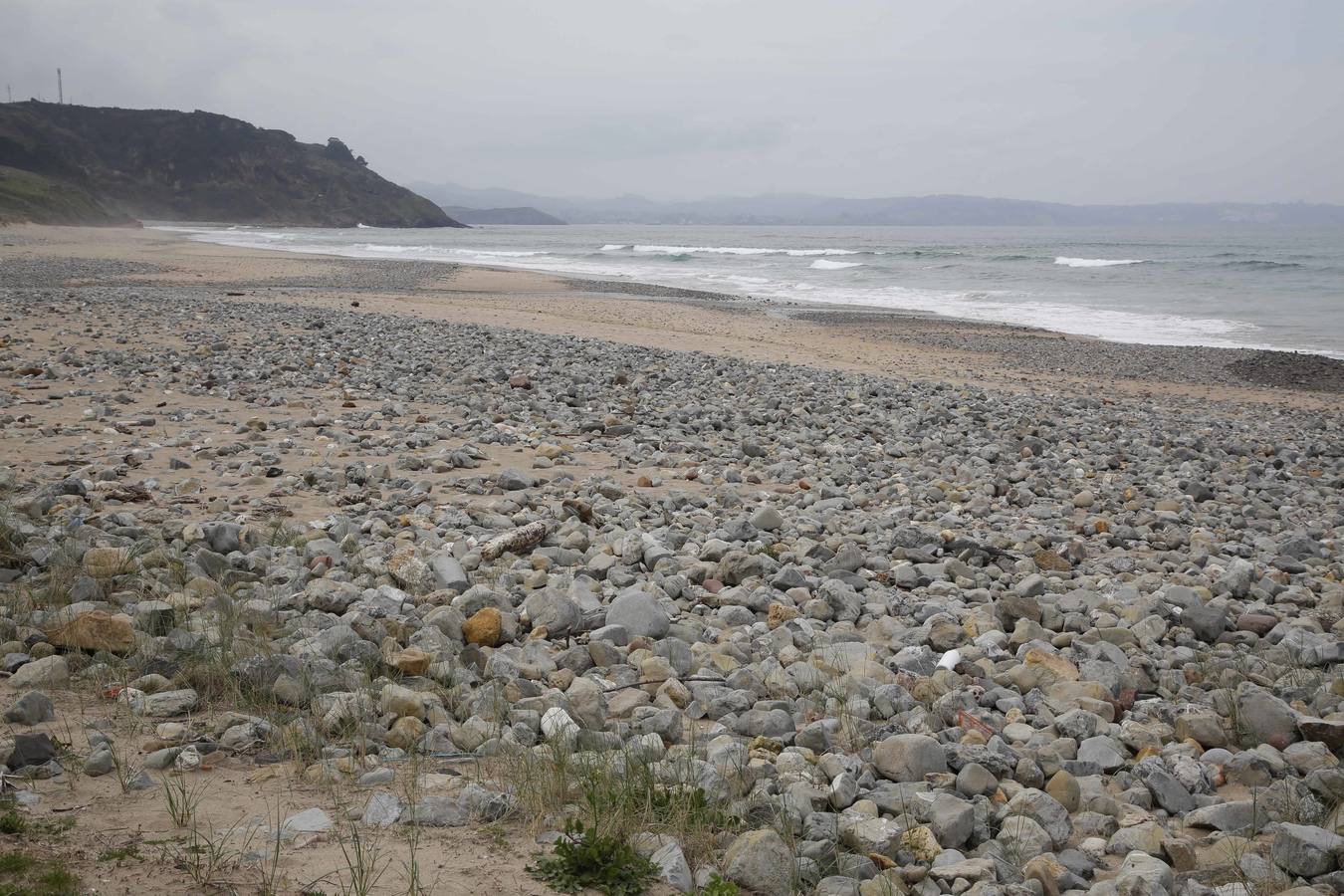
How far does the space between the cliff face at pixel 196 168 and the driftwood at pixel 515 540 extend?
12190 cm

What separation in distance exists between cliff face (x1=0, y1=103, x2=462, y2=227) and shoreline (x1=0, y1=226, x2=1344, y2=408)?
9266 centimetres

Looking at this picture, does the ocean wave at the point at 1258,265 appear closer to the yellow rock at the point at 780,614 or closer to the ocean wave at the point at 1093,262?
the ocean wave at the point at 1093,262

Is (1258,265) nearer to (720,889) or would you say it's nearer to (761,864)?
(761,864)

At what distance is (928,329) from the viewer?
25188 millimetres

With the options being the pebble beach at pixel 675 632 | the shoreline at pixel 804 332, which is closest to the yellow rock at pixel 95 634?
the pebble beach at pixel 675 632

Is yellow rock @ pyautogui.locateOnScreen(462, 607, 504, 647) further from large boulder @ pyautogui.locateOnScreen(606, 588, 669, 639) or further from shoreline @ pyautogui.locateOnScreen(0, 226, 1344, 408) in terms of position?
shoreline @ pyautogui.locateOnScreen(0, 226, 1344, 408)

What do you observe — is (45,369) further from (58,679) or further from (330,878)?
(330,878)

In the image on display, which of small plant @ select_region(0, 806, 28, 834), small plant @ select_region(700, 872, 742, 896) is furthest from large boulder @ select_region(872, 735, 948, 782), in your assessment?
small plant @ select_region(0, 806, 28, 834)

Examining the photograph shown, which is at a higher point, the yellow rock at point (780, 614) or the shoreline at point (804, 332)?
the shoreline at point (804, 332)

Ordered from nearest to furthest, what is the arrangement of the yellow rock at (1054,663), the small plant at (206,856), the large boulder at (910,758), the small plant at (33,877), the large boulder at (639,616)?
the small plant at (33,877) < the small plant at (206,856) < the large boulder at (910,758) < the yellow rock at (1054,663) < the large boulder at (639,616)

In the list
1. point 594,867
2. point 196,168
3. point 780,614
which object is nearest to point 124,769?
point 594,867

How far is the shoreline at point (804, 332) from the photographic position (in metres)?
17.1

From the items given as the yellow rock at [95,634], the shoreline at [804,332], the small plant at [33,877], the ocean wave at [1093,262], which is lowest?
the small plant at [33,877]

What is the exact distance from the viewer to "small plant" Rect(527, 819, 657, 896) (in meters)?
2.54
